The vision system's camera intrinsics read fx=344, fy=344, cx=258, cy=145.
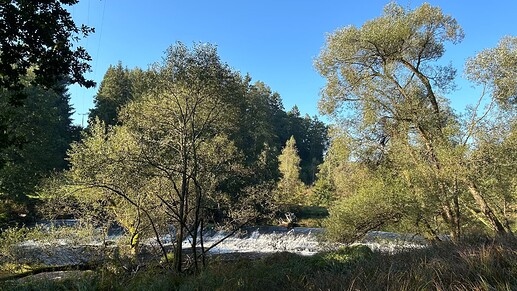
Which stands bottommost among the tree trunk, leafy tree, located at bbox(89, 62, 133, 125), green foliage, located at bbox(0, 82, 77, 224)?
the tree trunk

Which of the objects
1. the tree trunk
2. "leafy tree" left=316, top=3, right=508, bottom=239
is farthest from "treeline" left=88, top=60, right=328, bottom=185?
the tree trunk

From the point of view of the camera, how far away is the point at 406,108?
→ 500 inches

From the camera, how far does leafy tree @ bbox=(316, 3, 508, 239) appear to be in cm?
1141

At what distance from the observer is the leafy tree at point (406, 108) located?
37.4 feet

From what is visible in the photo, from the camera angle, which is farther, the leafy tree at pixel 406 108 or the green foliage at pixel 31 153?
the green foliage at pixel 31 153

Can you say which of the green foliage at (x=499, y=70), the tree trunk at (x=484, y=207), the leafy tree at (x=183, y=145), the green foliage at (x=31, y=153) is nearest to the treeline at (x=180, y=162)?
the leafy tree at (x=183, y=145)

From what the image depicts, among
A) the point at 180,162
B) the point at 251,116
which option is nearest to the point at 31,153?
the point at 251,116

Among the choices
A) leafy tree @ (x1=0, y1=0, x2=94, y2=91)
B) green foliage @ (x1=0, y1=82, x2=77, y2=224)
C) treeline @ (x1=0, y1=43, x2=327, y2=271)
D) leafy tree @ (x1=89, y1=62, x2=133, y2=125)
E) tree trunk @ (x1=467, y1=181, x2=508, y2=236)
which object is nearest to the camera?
leafy tree @ (x1=0, y1=0, x2=94, y2=91)

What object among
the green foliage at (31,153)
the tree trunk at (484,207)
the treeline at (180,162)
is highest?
the green foliage at (31,153)

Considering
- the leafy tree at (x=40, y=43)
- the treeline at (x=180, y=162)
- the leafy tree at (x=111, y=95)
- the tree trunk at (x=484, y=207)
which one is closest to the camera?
the leafy tree at (x=40, y=43)

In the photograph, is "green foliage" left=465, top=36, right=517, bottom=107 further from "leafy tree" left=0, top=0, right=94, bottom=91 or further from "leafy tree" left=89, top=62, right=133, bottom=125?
"leafy tree" left=89, top=62, right=133, bottom=125

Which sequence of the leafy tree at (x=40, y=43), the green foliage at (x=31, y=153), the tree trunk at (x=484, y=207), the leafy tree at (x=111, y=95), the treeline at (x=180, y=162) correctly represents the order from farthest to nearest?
1. the leafy tree at (x=111, y=95)
2. the green foliage at (x=31, y=153)
3. the tree trunk at (x=484, y=207)
4. the treeline at (x=180, y=162)
5. the leafy tree at (x=40, y=43)

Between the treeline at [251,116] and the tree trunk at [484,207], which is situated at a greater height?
the treeline at [251,116]

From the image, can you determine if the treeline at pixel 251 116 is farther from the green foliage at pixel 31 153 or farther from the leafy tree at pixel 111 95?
the green foliage at pixel 31 153
